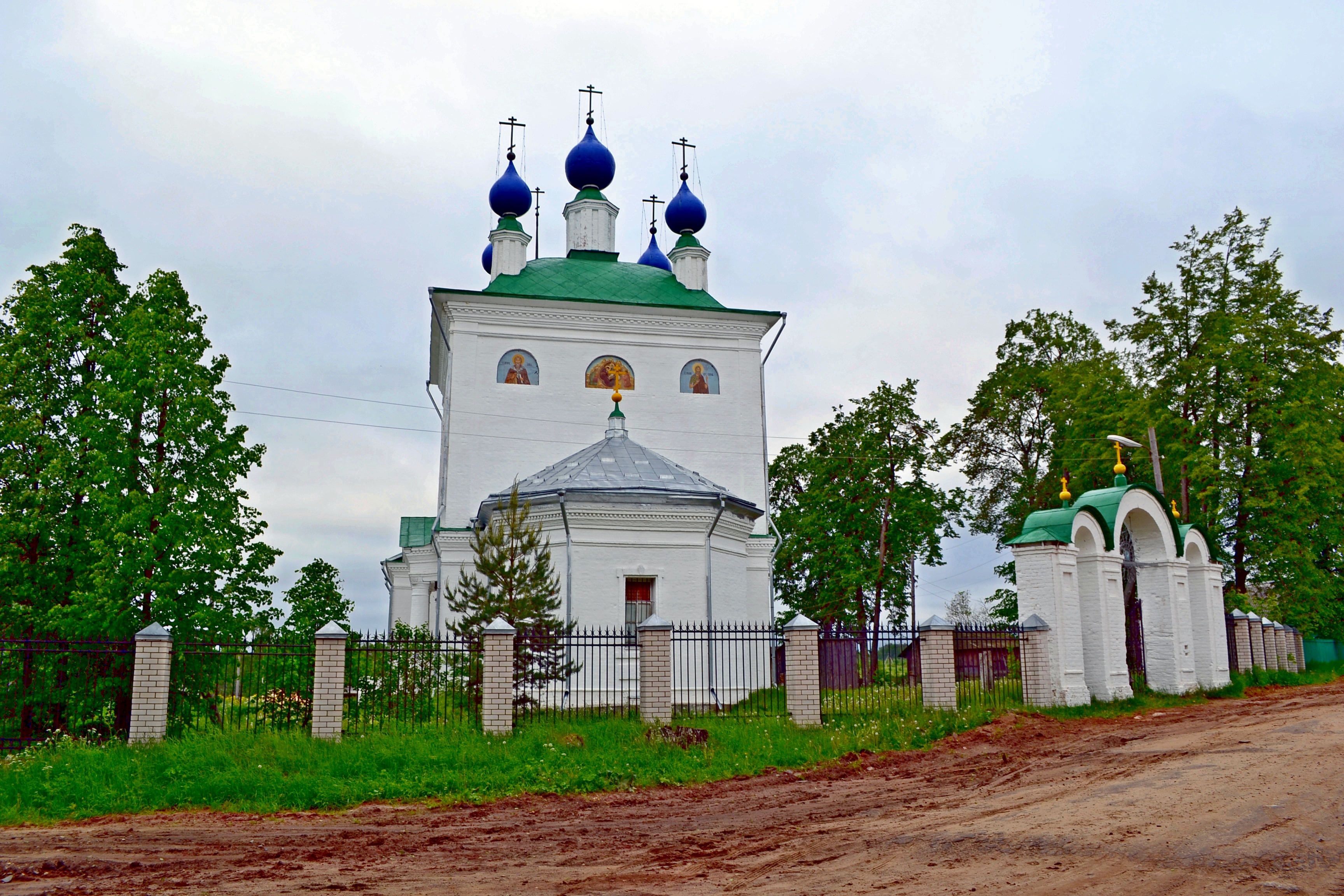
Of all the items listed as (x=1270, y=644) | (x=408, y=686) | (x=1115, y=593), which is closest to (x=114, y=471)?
(x=408, y=686)

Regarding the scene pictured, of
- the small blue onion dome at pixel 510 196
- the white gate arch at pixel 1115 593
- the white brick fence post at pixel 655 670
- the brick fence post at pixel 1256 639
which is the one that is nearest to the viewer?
the white brick fence post at pixel 655 670

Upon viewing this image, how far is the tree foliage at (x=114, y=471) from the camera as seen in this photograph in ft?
42.1

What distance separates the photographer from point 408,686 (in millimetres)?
12719

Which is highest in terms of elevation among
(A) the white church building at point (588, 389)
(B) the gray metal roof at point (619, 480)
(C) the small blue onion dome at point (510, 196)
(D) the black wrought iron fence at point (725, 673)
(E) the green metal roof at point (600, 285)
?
(C) the small blue onion dome at point (510, 196)

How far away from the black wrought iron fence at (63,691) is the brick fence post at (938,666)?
398 inches

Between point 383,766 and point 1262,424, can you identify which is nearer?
point 383,766

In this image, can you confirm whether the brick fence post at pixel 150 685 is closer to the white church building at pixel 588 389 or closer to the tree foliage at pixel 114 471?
the tree foliage at pixel 114 471

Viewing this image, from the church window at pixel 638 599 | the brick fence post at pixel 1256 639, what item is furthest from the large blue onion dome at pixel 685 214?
the brick fence post at pixel 1256 639

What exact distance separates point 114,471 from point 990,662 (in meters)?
12.4

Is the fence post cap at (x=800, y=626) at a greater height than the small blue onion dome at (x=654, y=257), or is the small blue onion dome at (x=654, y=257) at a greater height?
the small blue onion dome at (x=654, y=257)

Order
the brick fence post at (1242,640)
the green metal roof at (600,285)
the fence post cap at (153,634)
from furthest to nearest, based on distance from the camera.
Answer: the green metal roof at (600,285) < the brick fence post at (1242,640) < the fence post cap at (153,634)

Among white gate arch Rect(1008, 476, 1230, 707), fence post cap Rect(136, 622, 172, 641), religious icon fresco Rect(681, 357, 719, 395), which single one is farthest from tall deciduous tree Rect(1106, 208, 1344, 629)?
fence post cap Rect(136, 622, 172, 641)

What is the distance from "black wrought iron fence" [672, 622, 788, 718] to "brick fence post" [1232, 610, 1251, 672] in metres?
10.0

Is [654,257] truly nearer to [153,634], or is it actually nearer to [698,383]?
[698,383]
